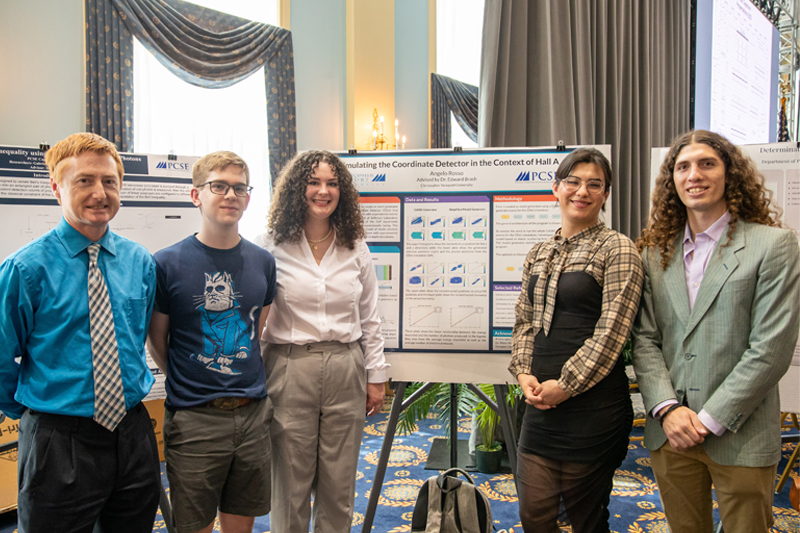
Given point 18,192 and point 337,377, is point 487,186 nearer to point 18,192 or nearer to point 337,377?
point 337,377

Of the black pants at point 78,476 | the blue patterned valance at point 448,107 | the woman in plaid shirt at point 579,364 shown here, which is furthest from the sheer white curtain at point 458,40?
the black pants at point 78,476

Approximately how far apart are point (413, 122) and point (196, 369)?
463 cm

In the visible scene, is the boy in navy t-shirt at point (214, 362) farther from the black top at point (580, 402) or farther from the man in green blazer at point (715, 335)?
the man in green blazer at point (715, 335)

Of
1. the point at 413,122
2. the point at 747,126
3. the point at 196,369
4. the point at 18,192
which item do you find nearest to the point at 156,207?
the point at 18,192

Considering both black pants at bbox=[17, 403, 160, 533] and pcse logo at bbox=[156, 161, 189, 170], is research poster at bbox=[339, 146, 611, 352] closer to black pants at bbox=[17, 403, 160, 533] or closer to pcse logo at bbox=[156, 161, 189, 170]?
pcse logo at bbox=[156, 161, 189, 170]

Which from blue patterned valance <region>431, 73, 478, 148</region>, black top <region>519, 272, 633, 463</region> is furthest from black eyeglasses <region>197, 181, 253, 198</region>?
blue patterned valance <region>431, 73, 478, 148</region>

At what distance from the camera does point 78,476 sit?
124 cm

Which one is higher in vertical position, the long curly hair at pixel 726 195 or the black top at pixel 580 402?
the long curly hair at pixel 726 195

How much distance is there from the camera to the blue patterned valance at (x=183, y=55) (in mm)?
3299

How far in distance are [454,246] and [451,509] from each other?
1026 mm

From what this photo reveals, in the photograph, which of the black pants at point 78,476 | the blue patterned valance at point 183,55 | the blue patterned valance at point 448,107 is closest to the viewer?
the black pants at point 78,476

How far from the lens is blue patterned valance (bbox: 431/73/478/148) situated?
219 inches

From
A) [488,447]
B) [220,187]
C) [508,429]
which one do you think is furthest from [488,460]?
[220,187]

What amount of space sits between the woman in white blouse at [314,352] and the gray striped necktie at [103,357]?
50 cm
